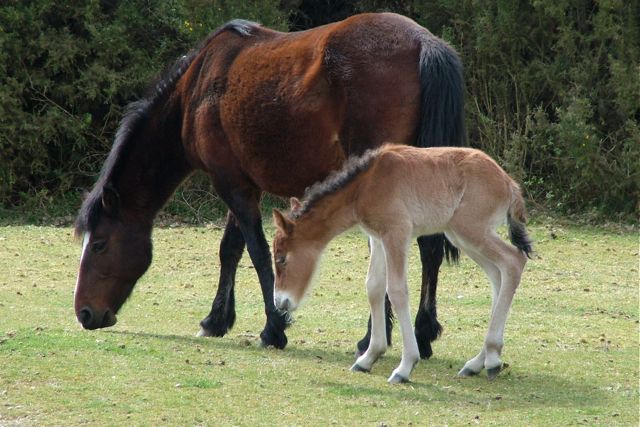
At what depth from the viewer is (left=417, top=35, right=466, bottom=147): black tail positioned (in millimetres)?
7848

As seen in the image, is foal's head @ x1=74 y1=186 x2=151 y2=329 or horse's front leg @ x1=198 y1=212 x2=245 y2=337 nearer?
foal's head @ x1=74 y1=186 x2=151 y2=329

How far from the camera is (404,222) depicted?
7.03m

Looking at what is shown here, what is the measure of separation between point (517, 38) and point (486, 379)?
9.69 metres

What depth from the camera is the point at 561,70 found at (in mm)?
15859

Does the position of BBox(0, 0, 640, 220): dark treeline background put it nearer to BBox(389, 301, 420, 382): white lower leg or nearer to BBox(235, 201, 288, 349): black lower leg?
BBox(235, 201, 288, 349): black lower leg

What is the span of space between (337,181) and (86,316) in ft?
8.71

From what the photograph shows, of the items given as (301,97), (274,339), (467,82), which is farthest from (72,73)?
(274,339)

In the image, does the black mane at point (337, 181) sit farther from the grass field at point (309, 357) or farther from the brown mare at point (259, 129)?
the grass field at point (309, 357)

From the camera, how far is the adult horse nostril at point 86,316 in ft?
28.7

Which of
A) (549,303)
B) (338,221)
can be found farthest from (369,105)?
(549,303)

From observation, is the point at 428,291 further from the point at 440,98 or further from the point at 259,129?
the point at 259,129

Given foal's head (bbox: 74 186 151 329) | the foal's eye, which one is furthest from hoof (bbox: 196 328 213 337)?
the foal's eye

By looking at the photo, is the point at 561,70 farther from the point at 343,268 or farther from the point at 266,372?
the point at 266,372

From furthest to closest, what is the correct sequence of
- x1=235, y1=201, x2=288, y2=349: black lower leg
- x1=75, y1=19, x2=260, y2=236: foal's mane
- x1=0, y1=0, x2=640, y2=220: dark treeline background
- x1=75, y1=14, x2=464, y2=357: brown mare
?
1. x1=0, y1=0, x2=640, y2=220: dark treeline background
2. x1=75, y1=19, x2=260, y2=236: foal's mane
3. x1=235, y1=201, x2=288, y2=349: black lower leg
4. x1=75, y1=14, x2=464, y2=357: brown mare
